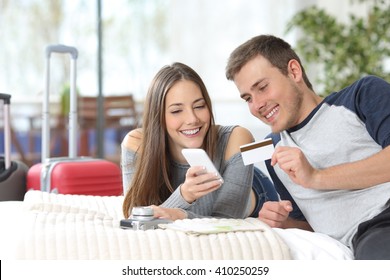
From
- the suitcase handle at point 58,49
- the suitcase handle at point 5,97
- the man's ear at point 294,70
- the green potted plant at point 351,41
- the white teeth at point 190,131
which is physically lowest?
the white teeth at point 190,131

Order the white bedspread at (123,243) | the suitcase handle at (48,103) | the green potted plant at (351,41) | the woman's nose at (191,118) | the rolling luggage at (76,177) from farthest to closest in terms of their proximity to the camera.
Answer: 1. the green potted plant at (351,41)
2. the suitcase handle at (48,103)
3. the rolling luggage at (76,177)
4. the woman's nose at (191,118)
5. the white bedspread at (123,243)

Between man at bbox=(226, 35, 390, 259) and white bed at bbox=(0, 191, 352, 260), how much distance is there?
0.12 metres

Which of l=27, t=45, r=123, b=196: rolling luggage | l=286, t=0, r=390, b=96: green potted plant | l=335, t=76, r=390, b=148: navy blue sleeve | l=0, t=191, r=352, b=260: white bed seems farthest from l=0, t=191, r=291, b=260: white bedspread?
l=286, t=0, r=390, b=96: green potted plant

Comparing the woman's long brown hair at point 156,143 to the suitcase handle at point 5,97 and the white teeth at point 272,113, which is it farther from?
the suitcase handle at point 5,97

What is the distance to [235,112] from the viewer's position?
19.7 feet

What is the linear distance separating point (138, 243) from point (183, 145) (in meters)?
0.63

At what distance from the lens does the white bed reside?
158 centimetres

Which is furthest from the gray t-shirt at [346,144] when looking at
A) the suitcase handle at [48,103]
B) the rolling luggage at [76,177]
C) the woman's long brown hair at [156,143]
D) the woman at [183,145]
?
the suitcase handle at [48,103]

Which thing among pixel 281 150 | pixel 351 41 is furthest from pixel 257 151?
pixel 351 41

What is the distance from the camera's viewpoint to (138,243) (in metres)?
1.61

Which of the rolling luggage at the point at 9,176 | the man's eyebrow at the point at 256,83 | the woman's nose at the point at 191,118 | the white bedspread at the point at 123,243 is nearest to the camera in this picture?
the white bedspread at the point at 123,243

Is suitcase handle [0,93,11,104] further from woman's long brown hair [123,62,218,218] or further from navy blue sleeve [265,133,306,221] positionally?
navy blue sleeve [265,133,306,221]

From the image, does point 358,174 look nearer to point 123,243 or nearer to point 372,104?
point 372,104

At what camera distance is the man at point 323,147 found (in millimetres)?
1781
